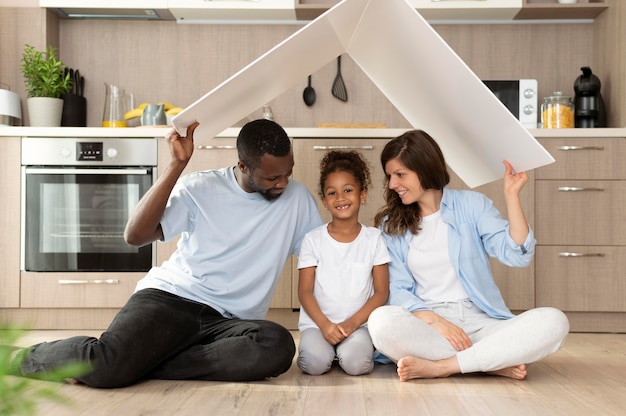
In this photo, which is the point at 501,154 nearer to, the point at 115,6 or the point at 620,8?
the point at 620,8

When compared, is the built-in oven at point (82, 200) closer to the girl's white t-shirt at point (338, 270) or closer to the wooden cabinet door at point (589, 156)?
the girl's white t-shirt at point (338, 270)

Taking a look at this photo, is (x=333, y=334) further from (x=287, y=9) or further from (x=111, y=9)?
(x=111, y=9)

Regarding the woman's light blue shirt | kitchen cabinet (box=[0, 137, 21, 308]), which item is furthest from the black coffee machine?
kitchen cabinet (box=[0, 137, 21, 308])

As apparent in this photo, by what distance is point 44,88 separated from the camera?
3.80 metres

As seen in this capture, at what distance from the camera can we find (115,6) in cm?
388

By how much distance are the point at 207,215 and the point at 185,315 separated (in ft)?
1.15

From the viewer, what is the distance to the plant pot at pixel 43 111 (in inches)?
149

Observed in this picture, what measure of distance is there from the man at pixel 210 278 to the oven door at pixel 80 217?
1200 mm

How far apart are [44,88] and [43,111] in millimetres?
128

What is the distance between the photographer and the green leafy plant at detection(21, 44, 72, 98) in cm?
381

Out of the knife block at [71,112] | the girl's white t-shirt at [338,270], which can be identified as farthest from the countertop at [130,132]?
the girl's white t-shirt at [338,270]

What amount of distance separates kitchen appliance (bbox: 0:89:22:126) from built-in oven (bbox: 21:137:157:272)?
0.89 feet

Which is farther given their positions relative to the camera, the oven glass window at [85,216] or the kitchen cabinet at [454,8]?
the kitchen cabinet at [454,8]

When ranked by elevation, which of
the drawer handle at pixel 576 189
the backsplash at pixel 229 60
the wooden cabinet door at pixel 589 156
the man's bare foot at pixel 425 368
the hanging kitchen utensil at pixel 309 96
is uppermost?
the backsplash at pixel 229 60
